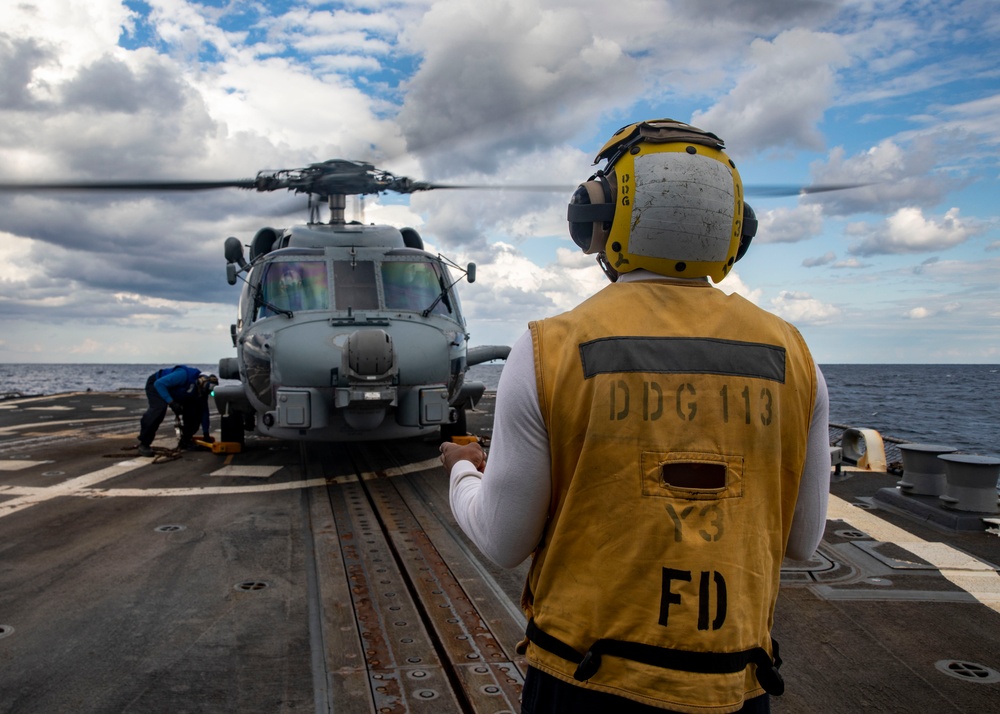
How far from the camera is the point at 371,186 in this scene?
11.1 m

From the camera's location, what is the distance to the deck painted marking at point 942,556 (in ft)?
14.9

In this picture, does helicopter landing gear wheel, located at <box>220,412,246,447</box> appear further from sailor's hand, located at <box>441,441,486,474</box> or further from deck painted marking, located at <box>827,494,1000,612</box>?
sailor's hand, located at <box>441,441,486,474</box>

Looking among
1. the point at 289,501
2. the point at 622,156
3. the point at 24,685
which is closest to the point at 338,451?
the point at 289,501

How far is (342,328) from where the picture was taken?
27.3 feet

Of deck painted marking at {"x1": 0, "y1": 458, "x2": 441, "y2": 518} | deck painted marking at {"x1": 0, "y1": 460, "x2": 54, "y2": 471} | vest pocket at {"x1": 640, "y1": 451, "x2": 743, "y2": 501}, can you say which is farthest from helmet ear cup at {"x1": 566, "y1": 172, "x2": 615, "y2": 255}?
deck painted marking at {"x1": 0, "y1": 460, "x2": 54, "y2": 471}

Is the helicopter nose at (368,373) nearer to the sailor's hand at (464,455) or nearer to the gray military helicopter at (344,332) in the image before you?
the gray military helicopter at (344,332)

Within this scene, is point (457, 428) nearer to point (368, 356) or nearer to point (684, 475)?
point (368, 356)

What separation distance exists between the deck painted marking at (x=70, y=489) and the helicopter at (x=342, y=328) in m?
1.51

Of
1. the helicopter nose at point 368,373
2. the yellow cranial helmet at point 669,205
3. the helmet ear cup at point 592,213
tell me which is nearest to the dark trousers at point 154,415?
the helicopter nose at point 368,373

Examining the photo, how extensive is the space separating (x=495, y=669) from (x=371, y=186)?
892 centimetres

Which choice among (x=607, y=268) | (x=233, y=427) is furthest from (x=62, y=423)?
(x=607, y=268)

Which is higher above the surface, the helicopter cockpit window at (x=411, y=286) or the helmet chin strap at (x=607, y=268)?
the helicopter cockpit window at (x=411, y=286)

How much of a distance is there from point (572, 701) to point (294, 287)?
8.18 meters

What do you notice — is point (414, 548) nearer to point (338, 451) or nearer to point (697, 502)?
point (697, 502)
